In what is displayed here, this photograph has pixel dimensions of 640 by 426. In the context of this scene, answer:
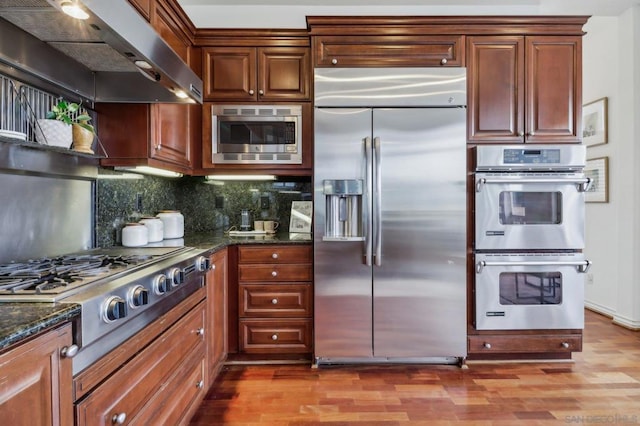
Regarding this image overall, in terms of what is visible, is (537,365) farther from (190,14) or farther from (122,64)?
(190,14)

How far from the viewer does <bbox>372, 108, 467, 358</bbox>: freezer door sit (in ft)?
7.94

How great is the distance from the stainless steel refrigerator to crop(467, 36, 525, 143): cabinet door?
0.44ft

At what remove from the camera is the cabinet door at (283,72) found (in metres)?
2.63

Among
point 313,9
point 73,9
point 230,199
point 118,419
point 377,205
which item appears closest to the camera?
point 73,9

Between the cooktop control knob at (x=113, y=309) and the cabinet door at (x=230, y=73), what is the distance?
76.0 inches

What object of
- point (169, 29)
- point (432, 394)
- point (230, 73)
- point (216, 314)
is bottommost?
point (432, 394)

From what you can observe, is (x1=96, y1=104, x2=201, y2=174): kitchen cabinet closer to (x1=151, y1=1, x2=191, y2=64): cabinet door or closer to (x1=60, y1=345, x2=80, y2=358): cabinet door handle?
(x1=151, y1=1, x2=191, y2=64): cabinet door

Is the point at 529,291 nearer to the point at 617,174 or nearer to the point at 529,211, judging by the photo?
the point at 529,211

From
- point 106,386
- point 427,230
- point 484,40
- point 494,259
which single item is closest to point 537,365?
point 494,259

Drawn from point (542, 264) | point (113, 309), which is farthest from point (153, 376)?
point (542, 264)

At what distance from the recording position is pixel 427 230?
2.43 meters

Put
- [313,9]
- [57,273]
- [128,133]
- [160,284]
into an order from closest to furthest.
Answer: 1. [57,273]
2. [160,284]
3. [128,133]
4. [313,9]

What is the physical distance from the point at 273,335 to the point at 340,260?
2.33 feet

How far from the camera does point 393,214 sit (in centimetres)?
242
